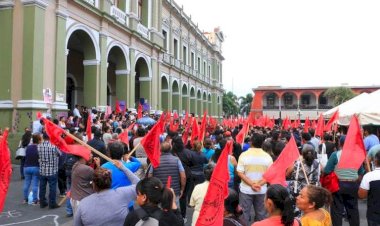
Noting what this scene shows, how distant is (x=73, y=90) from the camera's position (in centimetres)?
2095

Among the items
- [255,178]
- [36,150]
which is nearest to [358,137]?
[255,178]

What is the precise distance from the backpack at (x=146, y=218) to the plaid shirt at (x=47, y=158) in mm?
5179

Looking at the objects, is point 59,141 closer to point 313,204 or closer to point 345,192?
point 313,204

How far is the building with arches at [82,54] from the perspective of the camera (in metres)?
13.2

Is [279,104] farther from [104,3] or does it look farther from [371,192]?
[371,192]

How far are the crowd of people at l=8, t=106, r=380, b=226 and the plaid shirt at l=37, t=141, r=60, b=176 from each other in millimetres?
18

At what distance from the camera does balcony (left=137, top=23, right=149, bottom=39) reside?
22.3m

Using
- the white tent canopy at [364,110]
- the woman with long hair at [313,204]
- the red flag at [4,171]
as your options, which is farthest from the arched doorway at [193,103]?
the woman with long hair at [313,204]

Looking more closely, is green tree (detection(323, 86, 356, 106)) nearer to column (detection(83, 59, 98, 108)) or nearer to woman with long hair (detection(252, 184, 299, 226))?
column (detection(83, 59, 98, 108))

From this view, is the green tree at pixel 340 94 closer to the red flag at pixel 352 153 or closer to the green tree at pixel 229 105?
the green tree at pixel 229 105

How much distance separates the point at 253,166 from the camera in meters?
5.54

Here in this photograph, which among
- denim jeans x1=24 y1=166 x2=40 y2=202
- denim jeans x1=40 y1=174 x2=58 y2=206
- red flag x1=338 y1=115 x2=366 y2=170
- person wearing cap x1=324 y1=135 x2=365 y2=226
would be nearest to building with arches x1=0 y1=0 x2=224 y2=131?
denim jeans x1=24 y1=166 x2=40 y2=202

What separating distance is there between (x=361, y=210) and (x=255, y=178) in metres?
3.94

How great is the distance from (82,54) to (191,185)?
16.3 meters
